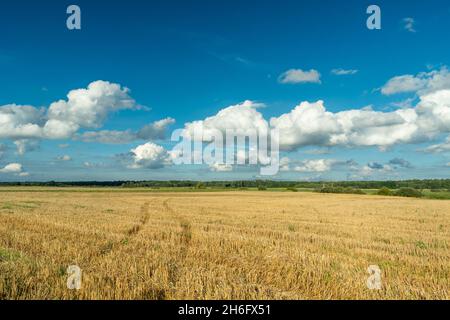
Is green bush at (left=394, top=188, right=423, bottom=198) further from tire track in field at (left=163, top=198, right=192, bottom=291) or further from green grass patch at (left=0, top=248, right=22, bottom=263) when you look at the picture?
green grass patch at (left=0, top=248, right=22, bottom=263)

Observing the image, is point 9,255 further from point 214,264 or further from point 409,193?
point 409,193

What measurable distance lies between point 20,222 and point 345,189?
100675 millimetres

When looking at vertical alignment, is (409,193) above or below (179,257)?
below

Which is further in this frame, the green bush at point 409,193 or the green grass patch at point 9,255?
the green bush at point 409,193
